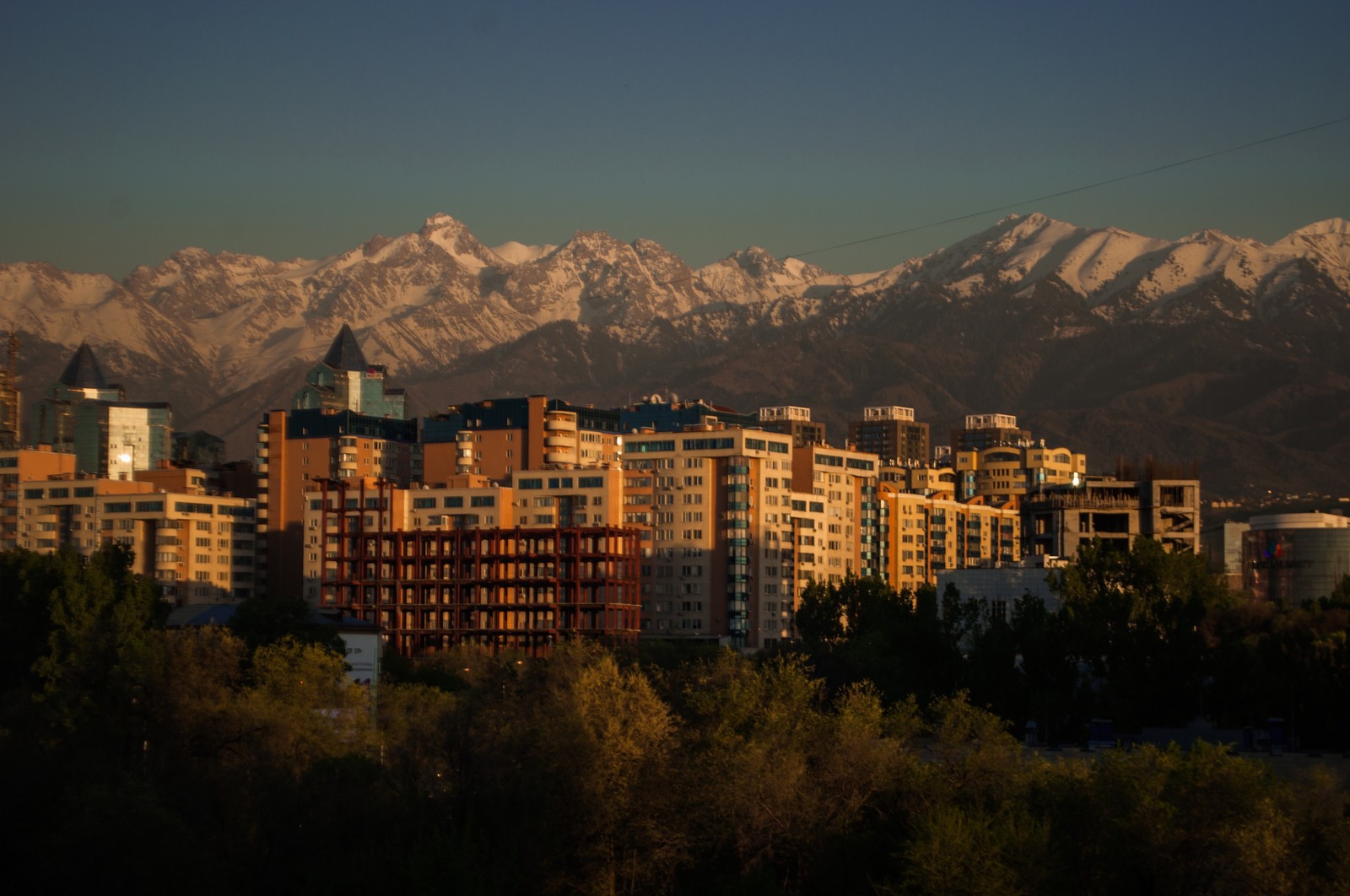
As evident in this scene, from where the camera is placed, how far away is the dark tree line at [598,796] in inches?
2472

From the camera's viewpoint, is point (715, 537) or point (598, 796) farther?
point (715, 537)

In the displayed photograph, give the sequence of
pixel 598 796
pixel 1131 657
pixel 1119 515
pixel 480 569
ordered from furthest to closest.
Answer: pixel 480 569 → pixel 1119 515 → pixel 1131 657 → pixel 598 796

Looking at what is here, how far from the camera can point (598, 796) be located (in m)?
73.4

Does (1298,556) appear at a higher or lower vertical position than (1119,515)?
lower

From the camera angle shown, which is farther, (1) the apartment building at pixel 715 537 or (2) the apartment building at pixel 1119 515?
(1) the apartment building at pixel 715 537

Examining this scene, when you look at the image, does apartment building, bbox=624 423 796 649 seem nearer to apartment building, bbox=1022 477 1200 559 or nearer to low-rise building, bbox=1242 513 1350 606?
apartment building, bbox=1022 477 1200 559

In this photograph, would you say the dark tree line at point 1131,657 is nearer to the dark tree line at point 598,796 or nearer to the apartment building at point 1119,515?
the dark tree line at point 598,796

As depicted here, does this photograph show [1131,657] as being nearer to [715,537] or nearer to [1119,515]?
[1119,515]

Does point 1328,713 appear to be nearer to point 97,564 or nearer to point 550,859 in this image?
point 550,859

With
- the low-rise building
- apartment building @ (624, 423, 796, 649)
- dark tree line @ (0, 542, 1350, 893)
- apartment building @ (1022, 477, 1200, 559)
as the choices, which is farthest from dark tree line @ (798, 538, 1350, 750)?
Result: apartment building @ (624, 423, 796, 649)

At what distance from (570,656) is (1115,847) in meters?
55.1

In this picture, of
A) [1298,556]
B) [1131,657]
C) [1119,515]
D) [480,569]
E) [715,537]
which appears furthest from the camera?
[715,537]

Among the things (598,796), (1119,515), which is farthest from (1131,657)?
(1119,515)

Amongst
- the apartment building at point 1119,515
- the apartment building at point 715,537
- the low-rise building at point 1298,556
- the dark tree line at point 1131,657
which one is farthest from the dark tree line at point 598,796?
the apartment building at point 715,537
